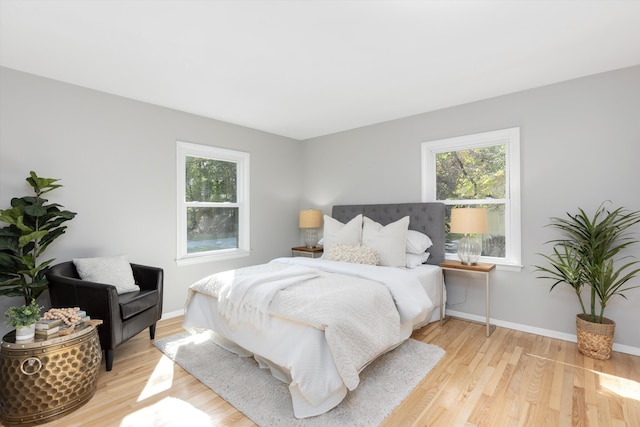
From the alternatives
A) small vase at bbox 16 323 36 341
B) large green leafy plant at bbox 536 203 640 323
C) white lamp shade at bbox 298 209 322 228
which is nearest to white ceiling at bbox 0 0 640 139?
large green leafy plant at bbox 536 203 640 323

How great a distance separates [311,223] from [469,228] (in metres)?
2.26

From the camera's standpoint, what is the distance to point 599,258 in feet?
8.11

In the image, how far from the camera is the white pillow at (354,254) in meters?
3.25

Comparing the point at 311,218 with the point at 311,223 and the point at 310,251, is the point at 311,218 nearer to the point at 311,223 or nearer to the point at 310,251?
the point at 311,223

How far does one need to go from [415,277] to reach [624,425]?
61.1 inches

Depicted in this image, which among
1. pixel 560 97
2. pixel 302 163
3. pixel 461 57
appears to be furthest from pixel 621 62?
pixel 302 163

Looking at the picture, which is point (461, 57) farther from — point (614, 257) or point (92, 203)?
point (92, 203)

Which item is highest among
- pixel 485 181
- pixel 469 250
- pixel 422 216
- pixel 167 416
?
pixel 485 181

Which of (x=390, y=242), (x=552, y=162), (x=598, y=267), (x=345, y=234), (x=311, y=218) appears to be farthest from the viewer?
(x=311, y=218)

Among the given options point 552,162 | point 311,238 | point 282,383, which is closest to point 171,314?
point 282,383

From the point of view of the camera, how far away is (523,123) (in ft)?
10.1

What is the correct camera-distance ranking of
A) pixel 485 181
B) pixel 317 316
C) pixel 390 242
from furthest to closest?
1. pixel 485 181
2. pixel 390 242
3. pixel 317 316

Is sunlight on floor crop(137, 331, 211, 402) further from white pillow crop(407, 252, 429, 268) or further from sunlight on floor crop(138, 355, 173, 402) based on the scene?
white pillow crop(407, 252, 429, 268)

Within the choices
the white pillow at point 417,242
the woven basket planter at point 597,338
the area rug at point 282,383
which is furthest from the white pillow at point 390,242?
the woven basket planter at point 597,338
